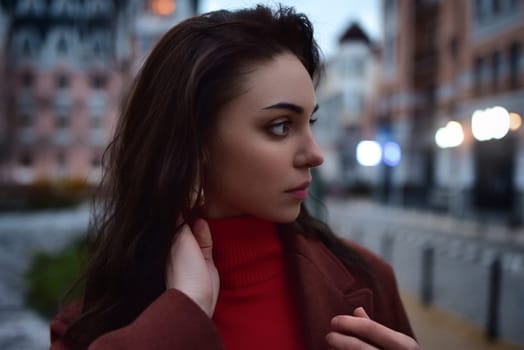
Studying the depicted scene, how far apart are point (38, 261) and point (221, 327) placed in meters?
5.33

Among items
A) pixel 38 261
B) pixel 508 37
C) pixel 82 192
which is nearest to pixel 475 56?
pixel 508 37

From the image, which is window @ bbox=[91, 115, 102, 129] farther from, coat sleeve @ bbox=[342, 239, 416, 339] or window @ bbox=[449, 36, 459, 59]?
coat sleeve @ bbox=[342, 239, 416, 339]

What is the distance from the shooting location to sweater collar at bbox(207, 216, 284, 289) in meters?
0.86

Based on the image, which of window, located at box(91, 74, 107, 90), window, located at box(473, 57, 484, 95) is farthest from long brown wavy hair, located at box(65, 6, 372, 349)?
window, located at box(91, 74, 107, 90)

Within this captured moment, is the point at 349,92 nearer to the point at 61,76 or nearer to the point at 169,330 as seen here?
the point at 61,76

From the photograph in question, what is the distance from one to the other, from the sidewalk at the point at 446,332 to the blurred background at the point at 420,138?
1 centimetres

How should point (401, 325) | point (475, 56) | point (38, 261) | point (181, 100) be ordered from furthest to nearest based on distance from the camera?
1. point (38, 261)
2. point (475, 56)
3. point (401, 325)
4. point (181, 100)

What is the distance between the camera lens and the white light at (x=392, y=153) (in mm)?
4223

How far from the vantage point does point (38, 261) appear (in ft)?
17.8

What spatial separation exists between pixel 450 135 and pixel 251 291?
258 cm

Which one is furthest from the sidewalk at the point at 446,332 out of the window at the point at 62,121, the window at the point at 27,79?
the window at the point at 62,121

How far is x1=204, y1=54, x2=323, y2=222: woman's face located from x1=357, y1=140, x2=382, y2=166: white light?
396 centimetres

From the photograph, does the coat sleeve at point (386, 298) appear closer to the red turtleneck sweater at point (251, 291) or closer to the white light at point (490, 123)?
the red turtleneck sweater at point (251, 291)

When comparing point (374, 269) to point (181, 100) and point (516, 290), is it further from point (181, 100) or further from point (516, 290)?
point (516, 290)
